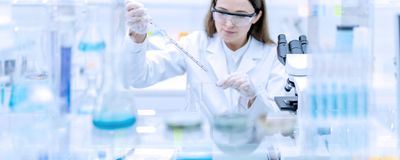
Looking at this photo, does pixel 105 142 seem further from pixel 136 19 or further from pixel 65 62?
pixel 136 19

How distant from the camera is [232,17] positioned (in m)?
1.93

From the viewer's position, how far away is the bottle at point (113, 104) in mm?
913

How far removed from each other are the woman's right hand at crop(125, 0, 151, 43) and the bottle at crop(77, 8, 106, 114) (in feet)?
0.75

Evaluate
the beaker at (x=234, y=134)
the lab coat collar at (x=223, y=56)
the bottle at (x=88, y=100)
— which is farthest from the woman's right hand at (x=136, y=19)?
the lab coat collar at (x=223, y=56)

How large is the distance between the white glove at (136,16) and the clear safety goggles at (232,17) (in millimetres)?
477

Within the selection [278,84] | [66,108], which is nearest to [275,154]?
[66,108]

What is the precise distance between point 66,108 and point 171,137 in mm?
206

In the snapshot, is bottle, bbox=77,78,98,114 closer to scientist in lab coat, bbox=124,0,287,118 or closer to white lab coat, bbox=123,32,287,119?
scientist in lab coat, bbox=124,0,287,118

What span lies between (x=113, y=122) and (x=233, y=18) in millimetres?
1124

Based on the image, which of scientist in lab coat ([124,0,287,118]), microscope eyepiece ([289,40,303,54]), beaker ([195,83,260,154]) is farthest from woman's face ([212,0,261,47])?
beaker ([195,83,260,154])

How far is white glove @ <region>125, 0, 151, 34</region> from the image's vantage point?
131cm

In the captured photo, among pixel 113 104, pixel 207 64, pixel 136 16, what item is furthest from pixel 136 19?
pixel 207 64

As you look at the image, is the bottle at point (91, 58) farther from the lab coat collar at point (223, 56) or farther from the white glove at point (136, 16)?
the lab coat collar at point (223, 56)

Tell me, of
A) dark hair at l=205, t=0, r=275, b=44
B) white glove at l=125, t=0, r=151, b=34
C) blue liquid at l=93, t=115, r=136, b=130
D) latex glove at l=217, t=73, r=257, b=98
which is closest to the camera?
blue liquid at l=93, t=115, r=136, b=130
